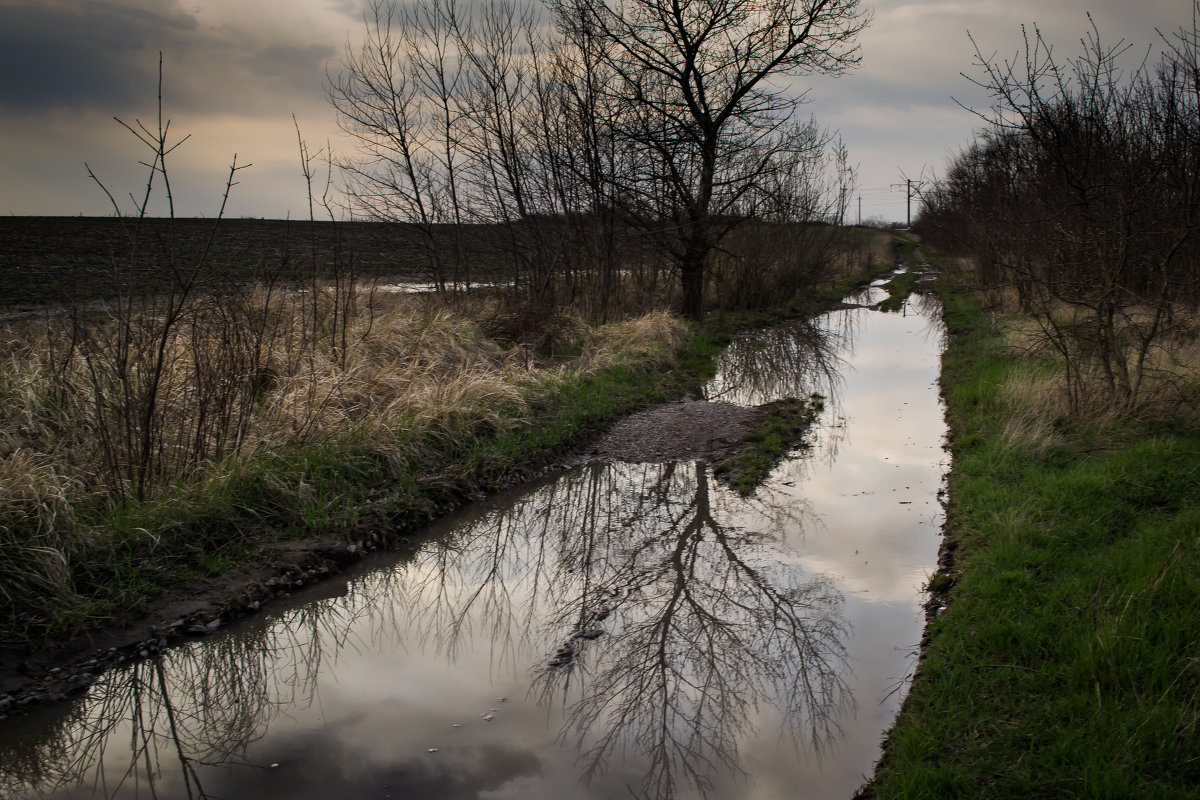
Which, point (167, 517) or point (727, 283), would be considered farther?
point (727, 283)

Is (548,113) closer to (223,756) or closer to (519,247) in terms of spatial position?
(519,247)

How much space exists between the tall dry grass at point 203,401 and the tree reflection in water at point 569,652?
3.83ft

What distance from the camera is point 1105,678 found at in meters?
3.36

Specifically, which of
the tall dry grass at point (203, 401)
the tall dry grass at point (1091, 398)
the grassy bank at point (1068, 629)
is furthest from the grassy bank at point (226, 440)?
the grassy bank at point (1068, 629)

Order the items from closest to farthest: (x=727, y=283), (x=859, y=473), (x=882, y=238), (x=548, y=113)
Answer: (x=859, y=473) → (x=548, y=113) → (x=727, y=283) → (x=882, y=238)

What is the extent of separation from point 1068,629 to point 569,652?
8.53 ft

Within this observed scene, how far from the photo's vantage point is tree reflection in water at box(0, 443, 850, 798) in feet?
11.8

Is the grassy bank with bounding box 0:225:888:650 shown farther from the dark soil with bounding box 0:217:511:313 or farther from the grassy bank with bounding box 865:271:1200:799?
the grassy bank with bounding box 865:271:1200:799

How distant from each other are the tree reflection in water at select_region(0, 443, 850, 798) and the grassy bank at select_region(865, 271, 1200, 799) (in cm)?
60

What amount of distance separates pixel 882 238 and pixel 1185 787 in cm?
6921

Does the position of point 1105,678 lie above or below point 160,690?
above

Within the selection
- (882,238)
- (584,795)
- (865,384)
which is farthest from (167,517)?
(882,238)

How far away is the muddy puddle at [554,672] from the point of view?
11.3 ft

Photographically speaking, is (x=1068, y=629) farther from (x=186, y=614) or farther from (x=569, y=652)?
(x=186, y=614)
